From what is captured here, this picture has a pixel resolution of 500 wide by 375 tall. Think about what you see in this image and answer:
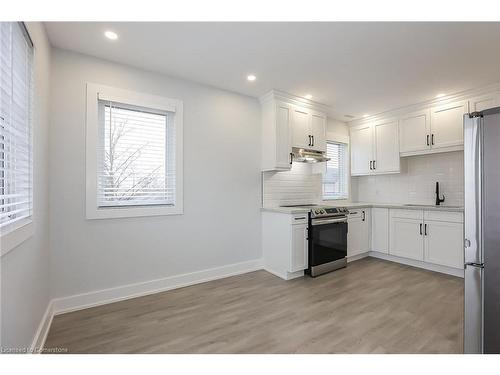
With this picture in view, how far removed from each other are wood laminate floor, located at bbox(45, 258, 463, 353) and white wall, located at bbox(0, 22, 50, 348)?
0.40 meters

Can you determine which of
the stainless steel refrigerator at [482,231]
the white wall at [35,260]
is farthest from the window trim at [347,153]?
the white wall at [35,260]

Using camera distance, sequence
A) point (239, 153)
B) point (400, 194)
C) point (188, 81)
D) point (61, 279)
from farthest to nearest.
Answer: point (400, 194) → point (239, 153) → point (188, 81) → point (61, 279)

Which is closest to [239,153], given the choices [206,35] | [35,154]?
[206,35]

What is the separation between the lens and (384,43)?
2297 mm

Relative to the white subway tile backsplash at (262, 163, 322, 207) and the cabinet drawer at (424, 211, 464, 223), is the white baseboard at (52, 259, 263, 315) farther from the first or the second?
the cabinet drawer at (424, 211, 464, 223)

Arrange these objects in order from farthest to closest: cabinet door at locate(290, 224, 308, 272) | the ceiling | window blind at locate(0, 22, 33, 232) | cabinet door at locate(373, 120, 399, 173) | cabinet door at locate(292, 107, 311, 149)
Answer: cabinet door at locate(373, 120, 399, 173), cabinet door at locate(292, 107, 311, 149), cabinet door at locate(290, 224, 308, 272), the ceiling, window blind at locate(0, 22, 33, 232)

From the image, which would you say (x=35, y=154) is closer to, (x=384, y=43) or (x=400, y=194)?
(x=384, y=43)

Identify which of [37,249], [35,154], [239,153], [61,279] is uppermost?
[239,153]

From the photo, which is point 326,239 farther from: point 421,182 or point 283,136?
point 421,182

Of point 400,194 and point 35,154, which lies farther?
point 400,194

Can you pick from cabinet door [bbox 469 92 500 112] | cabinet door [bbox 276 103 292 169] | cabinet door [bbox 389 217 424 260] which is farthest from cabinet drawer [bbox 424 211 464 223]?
cabinet door [bbox 276 103 292 169]

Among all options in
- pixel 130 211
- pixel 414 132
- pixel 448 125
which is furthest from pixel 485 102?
pixel 130 211

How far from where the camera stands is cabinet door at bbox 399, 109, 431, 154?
3842 mm
